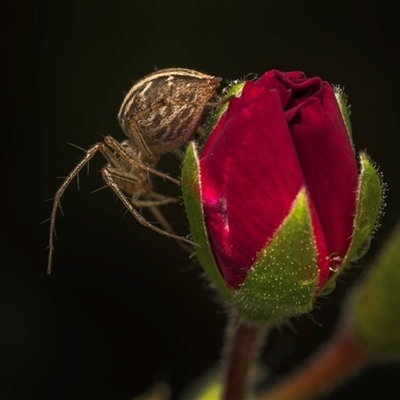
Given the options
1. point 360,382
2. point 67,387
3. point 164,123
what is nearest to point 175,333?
point 67,387

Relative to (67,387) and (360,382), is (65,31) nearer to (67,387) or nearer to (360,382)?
(67,387)

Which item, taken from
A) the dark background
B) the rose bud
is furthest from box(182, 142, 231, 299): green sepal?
the dark background

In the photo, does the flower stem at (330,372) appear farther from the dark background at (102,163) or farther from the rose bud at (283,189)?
the dark background at (102,163)

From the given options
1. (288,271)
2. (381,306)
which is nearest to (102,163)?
(381,306)

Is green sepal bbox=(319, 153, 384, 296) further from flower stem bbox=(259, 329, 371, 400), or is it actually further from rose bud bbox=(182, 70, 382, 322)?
flower stem bbox=(259, 329, 371, 400)

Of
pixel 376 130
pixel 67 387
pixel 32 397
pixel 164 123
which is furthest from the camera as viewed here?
pixel 376 130

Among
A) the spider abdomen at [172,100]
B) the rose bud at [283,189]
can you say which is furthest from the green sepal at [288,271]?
the spider abdomen at [172,100]
